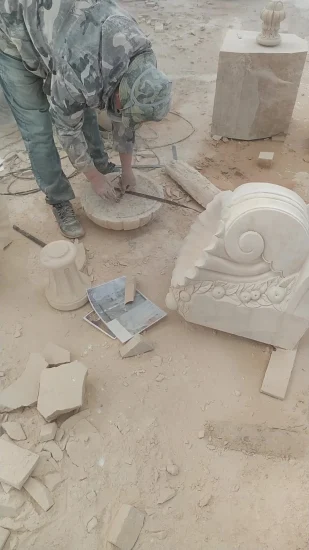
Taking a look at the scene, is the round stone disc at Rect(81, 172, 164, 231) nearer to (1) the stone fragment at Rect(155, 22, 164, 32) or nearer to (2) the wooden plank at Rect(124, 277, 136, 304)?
Answer: (2) the wooden plank at Rect(124, 277, 136, 304)

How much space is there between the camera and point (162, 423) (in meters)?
2.58

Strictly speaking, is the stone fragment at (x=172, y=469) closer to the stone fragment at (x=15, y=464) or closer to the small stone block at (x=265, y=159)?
the stone fragment at (x=15, y=464)

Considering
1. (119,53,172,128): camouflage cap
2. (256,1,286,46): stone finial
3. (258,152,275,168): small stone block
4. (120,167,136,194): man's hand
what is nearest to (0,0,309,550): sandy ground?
(120,167,136,194): man's hand

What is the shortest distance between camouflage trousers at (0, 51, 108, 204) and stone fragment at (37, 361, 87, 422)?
5.18 feet

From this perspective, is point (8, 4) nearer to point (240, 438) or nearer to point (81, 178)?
point (81, 178)

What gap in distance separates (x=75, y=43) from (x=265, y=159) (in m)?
2.56

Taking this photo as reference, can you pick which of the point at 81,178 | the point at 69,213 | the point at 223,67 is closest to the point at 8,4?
the point at 69,213

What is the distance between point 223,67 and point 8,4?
2.35 metres

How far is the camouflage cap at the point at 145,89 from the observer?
247 centimetres

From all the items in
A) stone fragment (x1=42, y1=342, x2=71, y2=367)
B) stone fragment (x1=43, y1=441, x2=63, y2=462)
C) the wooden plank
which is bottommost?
stone fragment (x1=43, y1=441, x2=63, y2=462)

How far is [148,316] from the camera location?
3.09 m

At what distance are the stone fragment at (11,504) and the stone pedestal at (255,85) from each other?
13.0 feet

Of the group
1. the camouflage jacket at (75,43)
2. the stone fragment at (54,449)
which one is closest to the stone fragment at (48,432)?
the stone fragment at (54,449)

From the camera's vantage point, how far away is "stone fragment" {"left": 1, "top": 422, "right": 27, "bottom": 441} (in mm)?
2498
